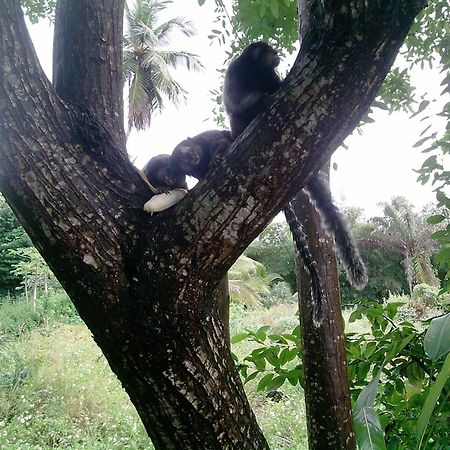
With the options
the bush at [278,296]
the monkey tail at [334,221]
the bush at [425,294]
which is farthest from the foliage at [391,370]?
the bush at [278,296]

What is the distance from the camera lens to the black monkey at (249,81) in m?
2.52

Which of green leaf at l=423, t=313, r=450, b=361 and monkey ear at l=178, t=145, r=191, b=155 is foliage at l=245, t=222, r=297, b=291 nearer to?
monkey ear at l=178, t=145, r=191, b=155

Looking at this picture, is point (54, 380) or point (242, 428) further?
point (54, 380)

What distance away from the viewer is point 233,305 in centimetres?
1245

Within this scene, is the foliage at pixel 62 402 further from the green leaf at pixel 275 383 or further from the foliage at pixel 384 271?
the foliage at pixel 384 271

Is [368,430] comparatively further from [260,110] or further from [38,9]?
[38,9]

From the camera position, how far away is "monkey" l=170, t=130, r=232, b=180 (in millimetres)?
2623

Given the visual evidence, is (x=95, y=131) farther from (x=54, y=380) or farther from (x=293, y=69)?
(x=54, y=380)

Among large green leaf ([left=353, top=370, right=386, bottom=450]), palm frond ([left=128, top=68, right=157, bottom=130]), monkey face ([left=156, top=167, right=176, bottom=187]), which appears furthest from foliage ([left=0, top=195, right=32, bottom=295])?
large green leaf ([left=353, top=370, right=386, bottom=450])

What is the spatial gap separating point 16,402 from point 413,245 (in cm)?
1437

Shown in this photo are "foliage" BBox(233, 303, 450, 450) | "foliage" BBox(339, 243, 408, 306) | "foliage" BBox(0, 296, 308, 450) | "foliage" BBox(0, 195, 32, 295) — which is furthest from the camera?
"foliage" BBox(339, 243, 408, 306)

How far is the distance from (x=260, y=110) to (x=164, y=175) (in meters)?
0.93

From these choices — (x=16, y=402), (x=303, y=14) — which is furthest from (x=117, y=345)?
(x=16, y=402)

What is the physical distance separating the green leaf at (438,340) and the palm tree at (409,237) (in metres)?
15.8
